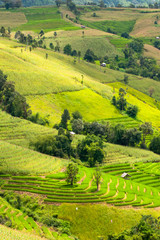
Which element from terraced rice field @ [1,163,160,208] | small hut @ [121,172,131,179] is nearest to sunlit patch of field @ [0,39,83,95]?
terraced rice field @ [1,163,160,208]

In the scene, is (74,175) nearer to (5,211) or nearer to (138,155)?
(5,211)

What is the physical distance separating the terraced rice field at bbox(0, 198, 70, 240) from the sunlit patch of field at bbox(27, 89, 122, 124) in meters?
69.8

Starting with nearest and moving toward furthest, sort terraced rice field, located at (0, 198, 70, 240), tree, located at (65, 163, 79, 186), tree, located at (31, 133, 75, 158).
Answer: terraced rice field, located at (0, 198, 70, 240), tree, located at (65, 163, 79, 186), tree, located at (31, 133, 75, 158)

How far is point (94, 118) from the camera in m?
148

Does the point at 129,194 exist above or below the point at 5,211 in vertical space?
below

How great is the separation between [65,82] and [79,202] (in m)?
105

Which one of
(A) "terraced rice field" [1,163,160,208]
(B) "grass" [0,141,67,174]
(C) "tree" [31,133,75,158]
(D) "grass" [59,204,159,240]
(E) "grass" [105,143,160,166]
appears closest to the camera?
(D) "grass" [59,204,159,240]

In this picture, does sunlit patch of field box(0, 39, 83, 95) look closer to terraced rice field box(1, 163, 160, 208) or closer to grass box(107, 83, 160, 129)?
grass box(107, 83, 160, 129)

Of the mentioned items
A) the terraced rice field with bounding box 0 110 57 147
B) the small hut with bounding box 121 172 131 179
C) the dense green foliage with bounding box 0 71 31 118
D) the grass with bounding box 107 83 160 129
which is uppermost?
the dense green foliage with bounding box 0 71 31 118

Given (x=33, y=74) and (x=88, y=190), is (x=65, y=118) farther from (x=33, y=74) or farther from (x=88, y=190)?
(x=88, y=190)

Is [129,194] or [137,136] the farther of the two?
[137,136]

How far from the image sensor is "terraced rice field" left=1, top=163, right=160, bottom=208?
81.4m

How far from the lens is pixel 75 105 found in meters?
157

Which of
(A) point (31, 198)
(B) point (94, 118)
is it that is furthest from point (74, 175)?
(B) point (94, 118)
